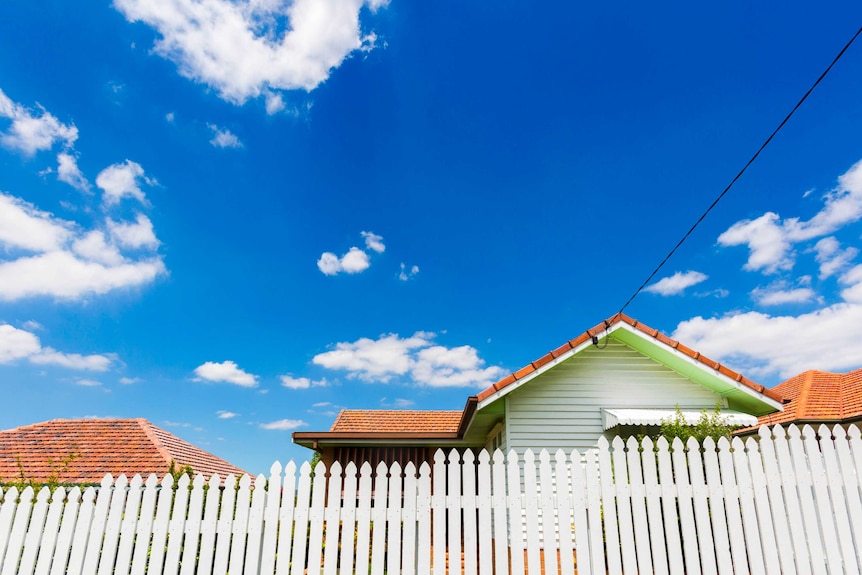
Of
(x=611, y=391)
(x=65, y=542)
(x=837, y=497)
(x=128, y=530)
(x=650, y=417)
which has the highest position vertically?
→ (x=611, y=391)

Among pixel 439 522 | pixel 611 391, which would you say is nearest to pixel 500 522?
pixel 439 522

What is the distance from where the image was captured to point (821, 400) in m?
12.6

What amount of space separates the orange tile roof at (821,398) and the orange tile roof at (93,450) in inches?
630

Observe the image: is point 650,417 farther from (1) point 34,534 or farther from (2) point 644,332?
(1) point 34,534

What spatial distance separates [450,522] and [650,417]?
5.12m

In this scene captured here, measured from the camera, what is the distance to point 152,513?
4.55 metres

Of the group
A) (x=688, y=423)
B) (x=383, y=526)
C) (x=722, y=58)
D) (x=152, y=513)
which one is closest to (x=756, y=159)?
(x=722, y=58)

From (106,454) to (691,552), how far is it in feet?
54.2

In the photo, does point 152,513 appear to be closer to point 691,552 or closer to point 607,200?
point 691,552

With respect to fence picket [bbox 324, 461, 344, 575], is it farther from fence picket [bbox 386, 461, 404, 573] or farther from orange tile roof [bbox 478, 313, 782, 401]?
orange tile roof [bbox 478, 313, 782, 401]

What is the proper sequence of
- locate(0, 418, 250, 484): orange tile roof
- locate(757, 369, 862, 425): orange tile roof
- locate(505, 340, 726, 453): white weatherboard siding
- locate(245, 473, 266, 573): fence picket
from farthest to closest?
locate(0, 418, 250, 484): orange tile roof < locate(757, 369, 862, 425): orange tile roof < locate(505, 340, 726, 453): white weatherboard siding < locate(245, 473, 266, 573): fence picket

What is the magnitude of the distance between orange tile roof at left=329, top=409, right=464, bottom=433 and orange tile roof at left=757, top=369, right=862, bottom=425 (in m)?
8.97

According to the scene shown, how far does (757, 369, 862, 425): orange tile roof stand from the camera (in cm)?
1130

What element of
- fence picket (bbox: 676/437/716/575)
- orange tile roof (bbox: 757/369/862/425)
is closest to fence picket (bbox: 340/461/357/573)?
fence picket (bbox: 676/437/716/575)
